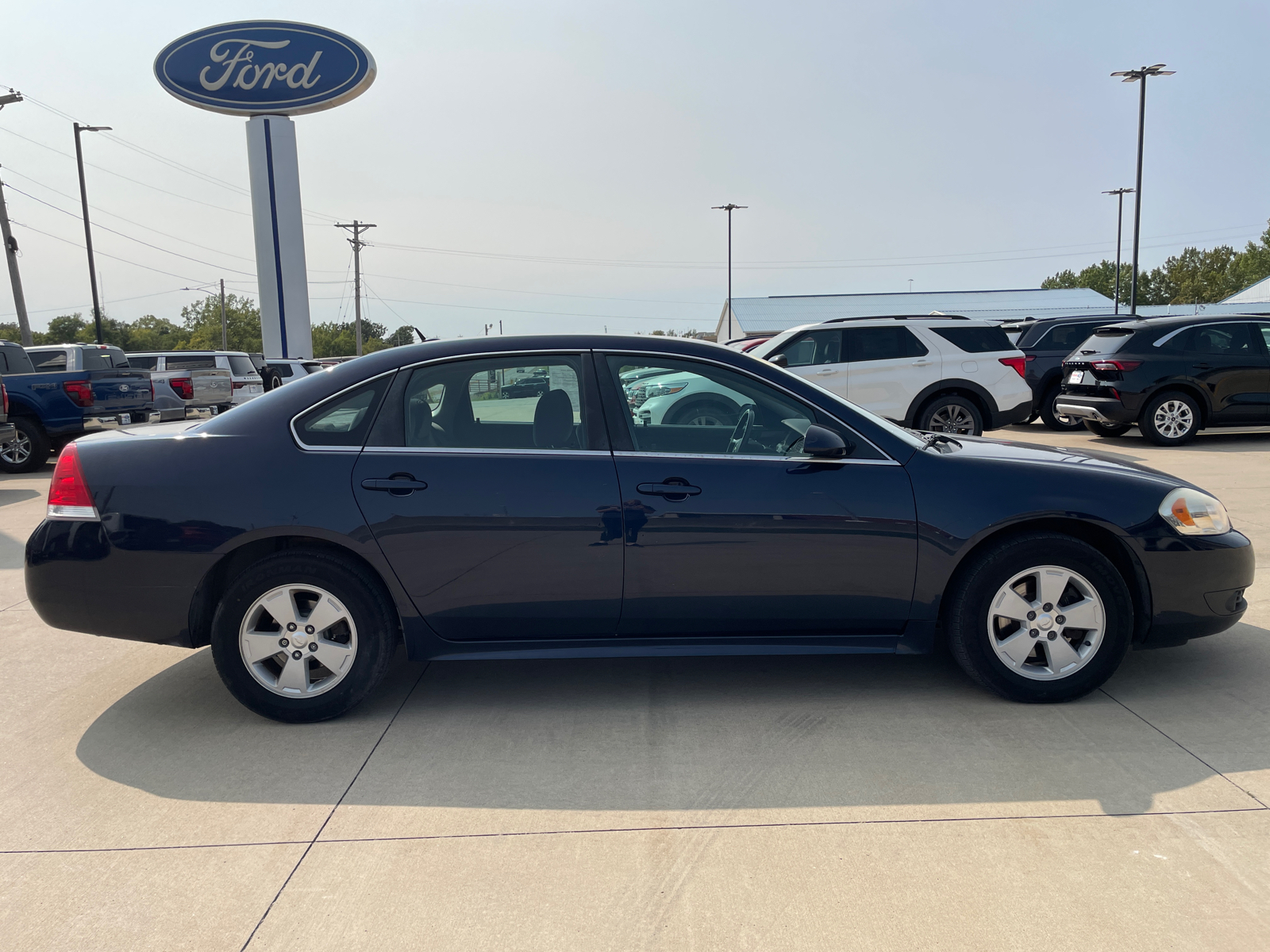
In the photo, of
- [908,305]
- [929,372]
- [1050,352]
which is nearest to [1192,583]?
[929,372]

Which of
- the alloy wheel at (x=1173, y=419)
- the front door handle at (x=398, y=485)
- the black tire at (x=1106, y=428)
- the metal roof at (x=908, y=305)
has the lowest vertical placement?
the black tire at (x=1106, y=428)

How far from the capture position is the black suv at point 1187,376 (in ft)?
41.4

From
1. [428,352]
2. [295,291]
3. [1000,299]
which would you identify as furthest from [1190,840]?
[1000,299]

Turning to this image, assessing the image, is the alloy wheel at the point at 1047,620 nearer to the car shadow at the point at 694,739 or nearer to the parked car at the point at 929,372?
the car shadow at the point at 694,739

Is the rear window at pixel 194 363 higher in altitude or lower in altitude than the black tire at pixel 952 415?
higher

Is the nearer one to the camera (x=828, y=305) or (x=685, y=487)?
(x=685, y=487)

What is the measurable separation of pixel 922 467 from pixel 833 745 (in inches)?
45.8

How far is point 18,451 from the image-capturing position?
12.9m

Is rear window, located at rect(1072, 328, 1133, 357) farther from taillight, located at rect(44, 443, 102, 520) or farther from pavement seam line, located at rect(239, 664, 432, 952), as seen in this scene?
taillight, located at rect(44, 443, 102, 520)

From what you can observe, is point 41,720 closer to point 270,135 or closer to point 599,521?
point 599,521

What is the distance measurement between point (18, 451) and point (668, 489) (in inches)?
494

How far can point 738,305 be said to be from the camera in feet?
204

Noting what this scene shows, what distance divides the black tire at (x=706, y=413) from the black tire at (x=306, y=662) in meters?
1.43

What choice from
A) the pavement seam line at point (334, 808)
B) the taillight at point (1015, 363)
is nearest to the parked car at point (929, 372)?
the taillight at point (1015, 363)
